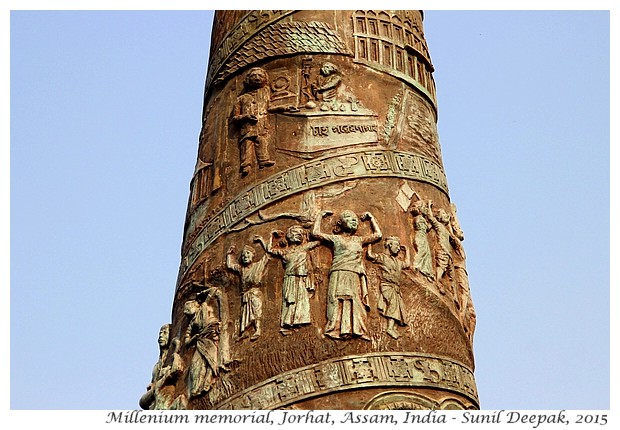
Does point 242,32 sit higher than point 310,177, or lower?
higher

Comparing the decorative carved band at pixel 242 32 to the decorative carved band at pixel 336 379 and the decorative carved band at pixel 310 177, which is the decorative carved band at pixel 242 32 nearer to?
the decorative carved band at pixel 310 177

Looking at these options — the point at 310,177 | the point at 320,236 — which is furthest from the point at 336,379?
the point at 310,177

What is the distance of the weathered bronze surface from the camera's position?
9.05 meters

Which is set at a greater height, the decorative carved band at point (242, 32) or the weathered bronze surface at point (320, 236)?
the decorative carved band at point (242, 32)

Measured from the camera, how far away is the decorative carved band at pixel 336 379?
886cm

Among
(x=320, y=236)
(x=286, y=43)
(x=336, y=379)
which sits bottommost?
(x=336, y=379)

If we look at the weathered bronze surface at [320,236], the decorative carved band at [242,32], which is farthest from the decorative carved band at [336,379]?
the decorative carved band at [242,32]

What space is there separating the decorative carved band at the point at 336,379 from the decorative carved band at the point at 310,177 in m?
1.59

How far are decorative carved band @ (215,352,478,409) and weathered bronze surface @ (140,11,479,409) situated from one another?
11 mm

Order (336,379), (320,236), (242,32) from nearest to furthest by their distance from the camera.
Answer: (336,379) < (320,236) < (242,32)

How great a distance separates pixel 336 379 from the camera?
8867 mm

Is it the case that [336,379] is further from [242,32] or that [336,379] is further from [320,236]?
[242,32]

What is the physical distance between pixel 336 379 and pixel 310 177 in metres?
1.85
